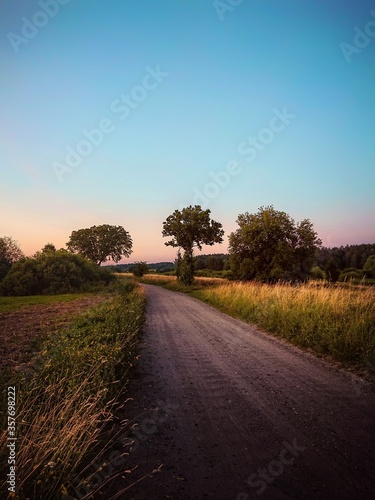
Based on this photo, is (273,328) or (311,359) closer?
(311,359)

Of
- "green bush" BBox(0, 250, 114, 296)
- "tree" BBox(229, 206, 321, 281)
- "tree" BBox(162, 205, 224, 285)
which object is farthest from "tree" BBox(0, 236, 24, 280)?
"tree" BBox(229, 206, 321, 281)

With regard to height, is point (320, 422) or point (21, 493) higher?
point (21, 493)

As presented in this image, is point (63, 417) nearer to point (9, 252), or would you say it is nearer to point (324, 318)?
point (324, 318)

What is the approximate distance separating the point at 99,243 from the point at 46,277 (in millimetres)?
38912

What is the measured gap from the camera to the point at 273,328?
34.6ft

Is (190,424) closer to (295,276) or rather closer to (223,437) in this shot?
(223,437)

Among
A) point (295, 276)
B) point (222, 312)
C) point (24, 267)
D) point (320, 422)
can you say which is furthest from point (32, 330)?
point (24, 267)

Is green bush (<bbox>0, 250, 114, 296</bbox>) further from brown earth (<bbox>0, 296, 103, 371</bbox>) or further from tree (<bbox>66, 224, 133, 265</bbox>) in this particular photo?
tree (<bbox>66, 224, 133, 265</bbox>)

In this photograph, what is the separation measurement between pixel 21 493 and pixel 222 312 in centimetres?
1368

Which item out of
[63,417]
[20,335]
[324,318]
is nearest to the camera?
[63,417]

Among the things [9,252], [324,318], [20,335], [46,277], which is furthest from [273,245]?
[9,252]

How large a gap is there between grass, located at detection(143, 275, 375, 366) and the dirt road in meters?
0.80

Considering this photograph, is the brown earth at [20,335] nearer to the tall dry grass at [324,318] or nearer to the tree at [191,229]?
the tall dry grass at [324,318]

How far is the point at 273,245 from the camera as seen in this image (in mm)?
25250
